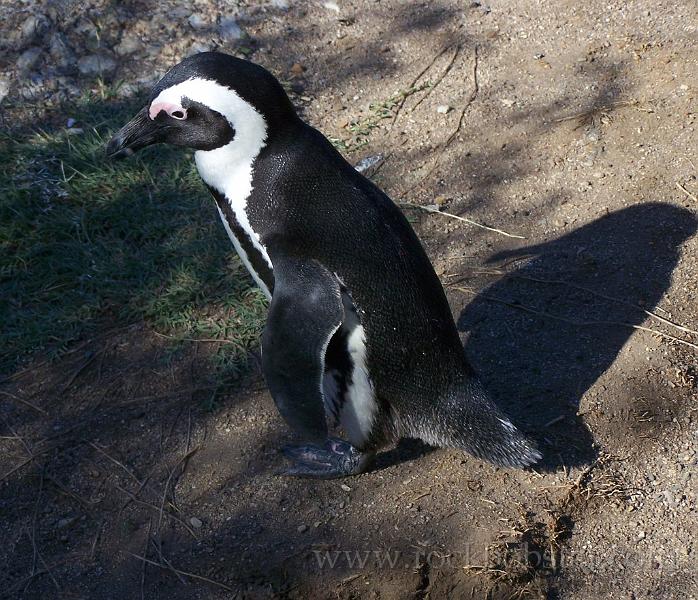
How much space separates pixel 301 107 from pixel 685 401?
2.09m

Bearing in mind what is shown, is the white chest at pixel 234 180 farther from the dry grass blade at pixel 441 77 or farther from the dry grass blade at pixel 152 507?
the dry grass blade at pixel 441 77

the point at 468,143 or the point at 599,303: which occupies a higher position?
the point at 468,143

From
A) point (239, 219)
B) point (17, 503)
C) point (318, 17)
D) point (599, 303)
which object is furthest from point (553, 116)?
point (17, 503)

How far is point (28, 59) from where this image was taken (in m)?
3.87

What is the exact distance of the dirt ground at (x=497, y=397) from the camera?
A: 7.38ft

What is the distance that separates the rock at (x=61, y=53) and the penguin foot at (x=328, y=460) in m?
2.34

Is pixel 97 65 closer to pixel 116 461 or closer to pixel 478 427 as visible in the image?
pixel 116 461

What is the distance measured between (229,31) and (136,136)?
75.8 inches

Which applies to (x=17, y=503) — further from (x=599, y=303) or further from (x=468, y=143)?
(x=468, y=143)

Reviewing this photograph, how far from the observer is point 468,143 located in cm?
353

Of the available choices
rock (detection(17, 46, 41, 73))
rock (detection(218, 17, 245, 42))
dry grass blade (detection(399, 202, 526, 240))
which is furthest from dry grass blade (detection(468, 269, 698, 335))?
rock (detection(17, 46, 41, 73))

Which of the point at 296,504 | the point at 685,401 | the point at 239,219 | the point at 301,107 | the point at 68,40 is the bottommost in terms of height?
the point at 685,401

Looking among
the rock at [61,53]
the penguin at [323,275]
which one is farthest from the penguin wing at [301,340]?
the rock at [61,53]

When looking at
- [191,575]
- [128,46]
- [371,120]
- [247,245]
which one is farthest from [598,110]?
[191,575]
